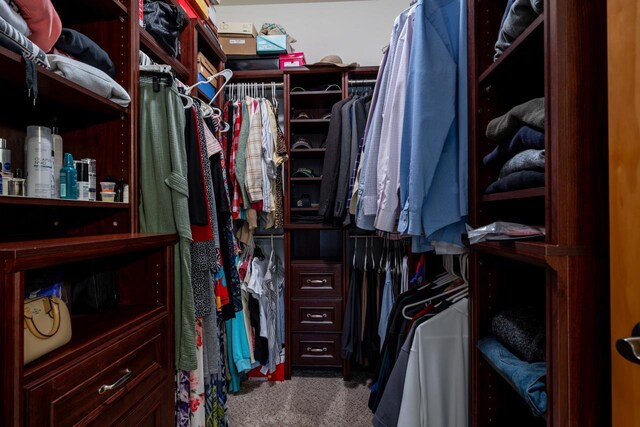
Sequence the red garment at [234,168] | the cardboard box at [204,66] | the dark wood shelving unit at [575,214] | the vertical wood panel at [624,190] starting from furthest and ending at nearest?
the red garment at [234,168], the cardboard box at [204,66], the dark wood shelving unit at [575,214], the vertical wood panel at [624,190]

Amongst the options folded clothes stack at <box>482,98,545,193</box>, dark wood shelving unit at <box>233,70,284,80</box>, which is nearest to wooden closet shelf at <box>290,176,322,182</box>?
dark wood shelving unit at <box>233,70,284,80</box>

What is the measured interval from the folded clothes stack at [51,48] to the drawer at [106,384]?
618mm

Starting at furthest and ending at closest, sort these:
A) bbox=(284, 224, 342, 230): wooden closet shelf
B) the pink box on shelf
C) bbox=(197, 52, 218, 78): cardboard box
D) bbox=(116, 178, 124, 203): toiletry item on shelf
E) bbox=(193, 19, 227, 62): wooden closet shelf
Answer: the pink box on shelf → bbox=(284, 224, 342, 230): wooden closet shelf → bbox=(197, 52, 218, 78): cardboard box → bbox=(193, 19, 227, 62): wooden closet shelf → bbox=(116, 178, 124, 203): toiletry item on shelf

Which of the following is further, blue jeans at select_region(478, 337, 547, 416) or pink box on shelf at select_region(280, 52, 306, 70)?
pink box on shelf at select_region(280, 52, 306, 70)

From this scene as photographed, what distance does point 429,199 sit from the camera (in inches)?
44.3

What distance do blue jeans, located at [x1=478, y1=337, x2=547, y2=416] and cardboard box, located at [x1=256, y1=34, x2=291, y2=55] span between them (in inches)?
89.2

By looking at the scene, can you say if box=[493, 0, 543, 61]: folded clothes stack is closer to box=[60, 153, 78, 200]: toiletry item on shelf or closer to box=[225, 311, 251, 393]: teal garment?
box=[60, 153, 78, 200]: toiletry item on shelf

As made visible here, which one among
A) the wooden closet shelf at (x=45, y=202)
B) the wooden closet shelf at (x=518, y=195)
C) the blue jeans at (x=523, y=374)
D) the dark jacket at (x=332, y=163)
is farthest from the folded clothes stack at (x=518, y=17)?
the dark jacket at (x=332, y=163)

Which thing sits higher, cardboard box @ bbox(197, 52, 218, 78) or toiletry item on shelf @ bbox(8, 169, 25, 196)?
cardboard box @ bbox(197, 52, 218, 78)

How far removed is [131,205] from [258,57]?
1.70 metres

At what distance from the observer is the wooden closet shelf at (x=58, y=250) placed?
628 millimetres

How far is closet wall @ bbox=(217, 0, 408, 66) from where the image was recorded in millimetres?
2854

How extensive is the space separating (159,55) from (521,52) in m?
1.36

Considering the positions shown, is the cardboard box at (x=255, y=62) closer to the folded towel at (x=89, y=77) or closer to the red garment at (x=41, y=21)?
the folded towel at (x=89, y=77)
